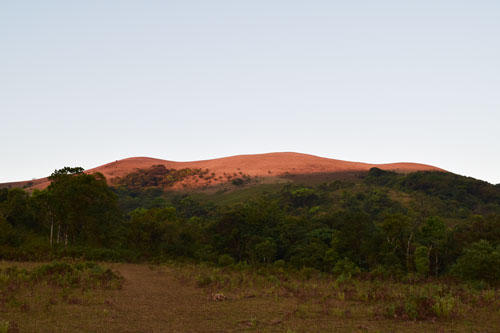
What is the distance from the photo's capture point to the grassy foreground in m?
12.8

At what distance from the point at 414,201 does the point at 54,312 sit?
68829 millimetres

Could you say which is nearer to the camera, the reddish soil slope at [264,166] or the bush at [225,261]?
the bush at [225,261]

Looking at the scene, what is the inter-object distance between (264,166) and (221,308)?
12217 cm

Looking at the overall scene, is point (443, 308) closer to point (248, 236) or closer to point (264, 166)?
point (248, 236)

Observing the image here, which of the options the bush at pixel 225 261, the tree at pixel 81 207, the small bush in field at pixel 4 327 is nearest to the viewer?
the small bush in field at pixel 4 327

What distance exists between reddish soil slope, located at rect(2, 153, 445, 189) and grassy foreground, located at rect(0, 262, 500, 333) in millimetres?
99486

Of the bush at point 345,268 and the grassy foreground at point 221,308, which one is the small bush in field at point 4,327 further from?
the bush at point 345,268

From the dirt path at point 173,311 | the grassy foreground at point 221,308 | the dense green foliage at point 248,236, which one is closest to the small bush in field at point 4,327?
the grassy foreground at point 221,308

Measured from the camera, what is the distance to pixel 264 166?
138 m

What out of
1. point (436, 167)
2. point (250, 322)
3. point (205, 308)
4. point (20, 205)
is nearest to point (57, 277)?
point (205, 308)

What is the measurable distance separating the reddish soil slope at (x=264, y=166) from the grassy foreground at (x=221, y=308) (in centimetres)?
9949

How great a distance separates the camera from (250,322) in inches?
528

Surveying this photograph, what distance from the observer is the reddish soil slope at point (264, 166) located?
13100cm

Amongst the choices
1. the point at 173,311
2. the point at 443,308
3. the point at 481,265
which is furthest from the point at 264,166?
the point at 443,308
